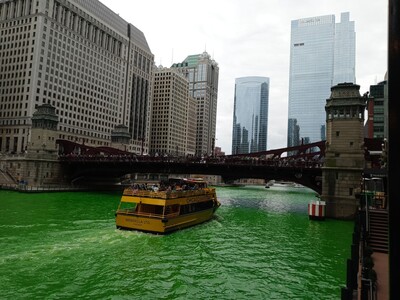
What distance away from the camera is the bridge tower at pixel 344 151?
48.8 meters

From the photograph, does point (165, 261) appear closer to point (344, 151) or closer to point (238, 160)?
point (344, 151)

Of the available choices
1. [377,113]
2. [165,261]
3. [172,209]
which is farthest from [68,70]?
[165,261]

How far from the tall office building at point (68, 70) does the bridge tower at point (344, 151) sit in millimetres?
69042

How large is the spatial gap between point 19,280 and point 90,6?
165534 mm

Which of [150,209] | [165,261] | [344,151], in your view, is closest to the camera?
[165,261]

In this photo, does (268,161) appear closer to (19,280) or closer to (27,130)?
(19,280)

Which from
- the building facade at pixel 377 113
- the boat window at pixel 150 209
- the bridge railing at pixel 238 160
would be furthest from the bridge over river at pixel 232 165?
the building facade at pixel 377 113

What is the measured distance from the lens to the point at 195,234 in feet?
116

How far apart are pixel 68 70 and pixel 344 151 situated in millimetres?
123767

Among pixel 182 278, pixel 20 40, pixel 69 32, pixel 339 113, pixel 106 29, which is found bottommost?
pixel 182 278

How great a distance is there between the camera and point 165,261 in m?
24.3

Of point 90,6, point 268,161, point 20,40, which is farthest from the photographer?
point 90,6

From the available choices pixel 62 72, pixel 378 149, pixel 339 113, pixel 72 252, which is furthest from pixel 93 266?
pixel 62 72

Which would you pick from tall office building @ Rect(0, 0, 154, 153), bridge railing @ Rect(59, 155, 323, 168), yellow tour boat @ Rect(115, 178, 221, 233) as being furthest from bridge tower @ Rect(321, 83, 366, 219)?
tall office building @ Rect(0, 0, 154, 153)
